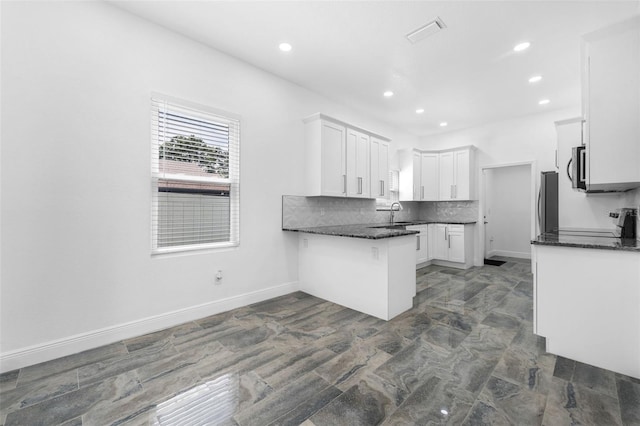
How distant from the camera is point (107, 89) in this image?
2.35 meters

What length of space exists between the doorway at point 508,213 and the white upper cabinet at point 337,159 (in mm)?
3624

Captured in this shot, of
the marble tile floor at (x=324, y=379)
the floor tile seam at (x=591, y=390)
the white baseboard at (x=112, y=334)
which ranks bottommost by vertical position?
the marble tile floor at (x=324, y=379)

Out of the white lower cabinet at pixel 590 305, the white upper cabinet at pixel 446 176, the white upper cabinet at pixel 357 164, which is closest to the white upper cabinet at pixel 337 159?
the white upper cabinet at pixel 357 164

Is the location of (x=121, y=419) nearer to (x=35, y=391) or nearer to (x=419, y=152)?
(x=35, y=391)

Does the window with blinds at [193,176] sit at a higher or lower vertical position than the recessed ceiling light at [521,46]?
lower

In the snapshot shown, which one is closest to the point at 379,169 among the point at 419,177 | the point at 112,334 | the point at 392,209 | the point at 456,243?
the point at 392,209

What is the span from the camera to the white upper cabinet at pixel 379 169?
4.51 meters

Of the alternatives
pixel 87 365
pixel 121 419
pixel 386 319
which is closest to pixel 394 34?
pixel 386 319

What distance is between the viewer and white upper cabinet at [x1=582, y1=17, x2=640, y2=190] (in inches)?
75.9

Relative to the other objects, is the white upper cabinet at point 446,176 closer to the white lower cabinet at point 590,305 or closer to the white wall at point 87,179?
the white lower cabinet at point 590,305

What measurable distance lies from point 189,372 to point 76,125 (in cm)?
216

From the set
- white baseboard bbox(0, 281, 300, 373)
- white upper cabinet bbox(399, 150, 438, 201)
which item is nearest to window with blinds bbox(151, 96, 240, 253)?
white baseboard bbox(0, 281, 300, 373)

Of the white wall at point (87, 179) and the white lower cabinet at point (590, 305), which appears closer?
the white lower cabinet at point (590, 305)

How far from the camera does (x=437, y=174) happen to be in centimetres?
598
